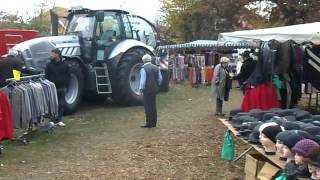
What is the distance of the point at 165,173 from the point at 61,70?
4329 millimetres

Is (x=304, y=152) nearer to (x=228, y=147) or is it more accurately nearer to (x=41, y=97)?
(x=228, y=147)

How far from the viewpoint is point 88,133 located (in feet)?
32.8

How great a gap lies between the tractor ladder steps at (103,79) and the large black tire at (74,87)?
575 millimetres

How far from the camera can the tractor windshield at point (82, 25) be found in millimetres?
13344

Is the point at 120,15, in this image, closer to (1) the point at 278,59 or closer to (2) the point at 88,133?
(2) the point at 88,133

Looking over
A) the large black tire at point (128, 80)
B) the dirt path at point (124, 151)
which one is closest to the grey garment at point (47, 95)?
the dirt path at point (124, 151)

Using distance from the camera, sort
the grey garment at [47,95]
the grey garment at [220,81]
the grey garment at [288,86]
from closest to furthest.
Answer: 1. the grey garment at [288,86]
2. the grey garment at [47,95]
3. the grey garment at [220,81]

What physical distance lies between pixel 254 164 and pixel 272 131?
64 centimetres

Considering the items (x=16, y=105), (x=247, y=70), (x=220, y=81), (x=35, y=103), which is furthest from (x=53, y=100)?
(x=220, y=81)

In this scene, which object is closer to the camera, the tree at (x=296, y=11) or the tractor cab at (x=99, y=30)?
the tractor cab at (x=99, y=30)

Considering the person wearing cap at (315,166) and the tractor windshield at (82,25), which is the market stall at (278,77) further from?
the tractor windshield at (82,25)

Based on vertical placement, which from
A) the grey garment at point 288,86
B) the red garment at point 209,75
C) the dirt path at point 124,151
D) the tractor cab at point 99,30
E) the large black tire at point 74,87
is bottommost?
the red garment at point 209,75

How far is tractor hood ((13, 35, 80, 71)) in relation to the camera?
12.0m

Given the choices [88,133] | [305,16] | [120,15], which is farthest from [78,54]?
[305,16]
